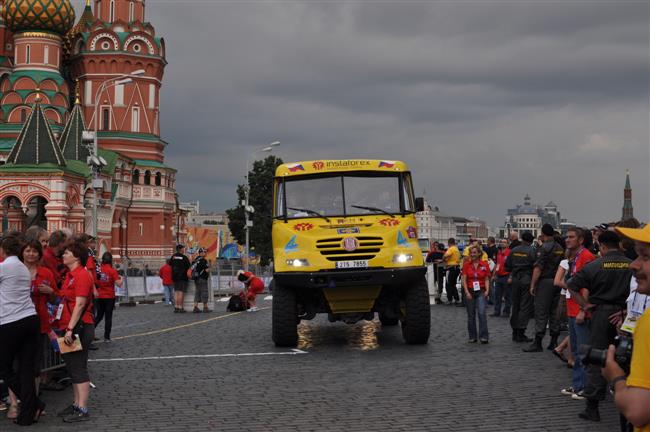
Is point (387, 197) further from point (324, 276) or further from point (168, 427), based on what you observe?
point (168, 427)

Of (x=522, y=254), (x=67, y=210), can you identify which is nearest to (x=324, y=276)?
(x=522, y=254)

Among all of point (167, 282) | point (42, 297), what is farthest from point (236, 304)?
point (42, 297)

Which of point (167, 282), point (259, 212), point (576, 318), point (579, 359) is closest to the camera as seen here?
point (579, 359)

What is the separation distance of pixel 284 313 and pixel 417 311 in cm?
219

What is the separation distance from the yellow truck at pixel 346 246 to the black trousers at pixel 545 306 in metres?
1.86

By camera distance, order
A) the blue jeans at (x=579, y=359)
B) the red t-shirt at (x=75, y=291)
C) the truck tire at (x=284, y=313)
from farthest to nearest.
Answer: the truck tire at (x=284, y=313), the blue jeans at (x=579, y=359), the red t-shirt at (x=75, y=291)

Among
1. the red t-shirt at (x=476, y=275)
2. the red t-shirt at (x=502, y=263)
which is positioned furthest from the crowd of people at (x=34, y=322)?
the red t-shirt at (x=502, y=263)

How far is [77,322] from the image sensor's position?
27.6ft

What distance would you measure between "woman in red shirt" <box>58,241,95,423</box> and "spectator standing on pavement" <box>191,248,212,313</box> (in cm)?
1490

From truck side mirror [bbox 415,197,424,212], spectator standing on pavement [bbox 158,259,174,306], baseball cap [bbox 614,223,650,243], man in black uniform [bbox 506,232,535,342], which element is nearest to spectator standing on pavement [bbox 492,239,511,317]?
man in black uniform [bbox 506,232,535,342]

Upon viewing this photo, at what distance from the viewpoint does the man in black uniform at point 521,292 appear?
48.5ft

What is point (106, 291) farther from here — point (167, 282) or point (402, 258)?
point (167, 282)

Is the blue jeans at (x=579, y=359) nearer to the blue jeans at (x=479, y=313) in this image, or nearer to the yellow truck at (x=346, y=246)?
the yellow truck at (x=346, y=246)

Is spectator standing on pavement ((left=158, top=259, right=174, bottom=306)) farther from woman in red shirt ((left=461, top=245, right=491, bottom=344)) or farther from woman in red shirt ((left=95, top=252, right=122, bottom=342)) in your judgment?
woman in red shirt ((left=461, top=245, right=491, bottom=344))
